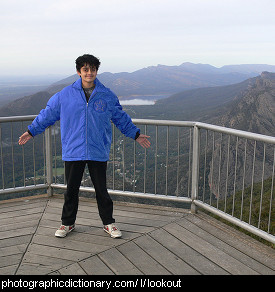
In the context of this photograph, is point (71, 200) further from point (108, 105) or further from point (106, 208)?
point (108, 105)

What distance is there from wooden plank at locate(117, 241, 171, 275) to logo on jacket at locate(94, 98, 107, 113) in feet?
4.21

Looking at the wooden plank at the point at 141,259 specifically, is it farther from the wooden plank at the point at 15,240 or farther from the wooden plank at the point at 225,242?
the wooden plank at the point at 15,240

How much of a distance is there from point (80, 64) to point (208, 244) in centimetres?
208

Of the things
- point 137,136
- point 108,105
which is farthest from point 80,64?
point 137,136

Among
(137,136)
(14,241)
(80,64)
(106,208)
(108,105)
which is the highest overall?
(80,64)

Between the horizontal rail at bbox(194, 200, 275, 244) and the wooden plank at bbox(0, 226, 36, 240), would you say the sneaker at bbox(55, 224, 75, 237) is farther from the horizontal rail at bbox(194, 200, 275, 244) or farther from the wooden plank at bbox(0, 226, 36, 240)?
the horizontal rail at bbox(194, 200, 275, 244)

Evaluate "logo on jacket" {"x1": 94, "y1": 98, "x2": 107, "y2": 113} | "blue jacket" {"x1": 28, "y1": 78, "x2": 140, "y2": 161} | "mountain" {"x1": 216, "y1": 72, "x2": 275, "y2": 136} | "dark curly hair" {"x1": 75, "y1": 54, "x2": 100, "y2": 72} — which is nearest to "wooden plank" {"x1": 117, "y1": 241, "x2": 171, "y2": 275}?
"blue jacket" {"x1": 28, "y1": 78, "x2": 140, "y2": 161}

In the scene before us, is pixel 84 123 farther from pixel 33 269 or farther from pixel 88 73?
pixel 33 269

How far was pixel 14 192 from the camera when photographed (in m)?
4.48

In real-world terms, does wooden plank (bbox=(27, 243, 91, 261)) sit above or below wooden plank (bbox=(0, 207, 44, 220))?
above

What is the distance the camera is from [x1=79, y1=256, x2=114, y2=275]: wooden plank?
2.69 metres
